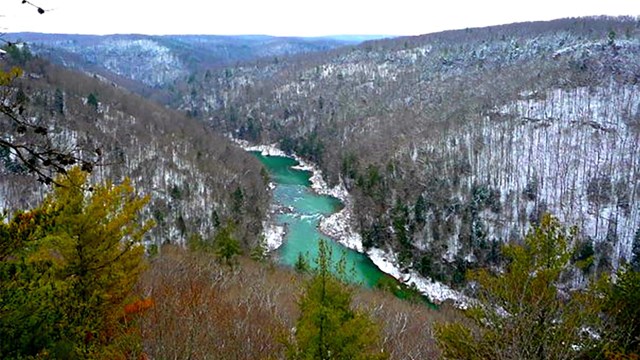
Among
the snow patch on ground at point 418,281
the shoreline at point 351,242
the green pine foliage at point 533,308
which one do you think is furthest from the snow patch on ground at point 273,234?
the green pine foliage at point 533,308

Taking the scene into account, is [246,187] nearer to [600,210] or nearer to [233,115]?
[600,210]

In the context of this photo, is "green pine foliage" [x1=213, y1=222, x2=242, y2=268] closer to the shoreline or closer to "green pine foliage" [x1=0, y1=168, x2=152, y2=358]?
"green pine foliage" [x1=0, y1=168, x2=152, y2=358]

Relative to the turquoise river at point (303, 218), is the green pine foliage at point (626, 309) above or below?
above

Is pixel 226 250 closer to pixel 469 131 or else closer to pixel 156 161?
pixel 156 161

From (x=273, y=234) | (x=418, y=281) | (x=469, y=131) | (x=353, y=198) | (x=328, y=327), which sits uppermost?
(x=328, y=327)

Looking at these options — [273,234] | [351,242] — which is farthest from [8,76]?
[351,242]

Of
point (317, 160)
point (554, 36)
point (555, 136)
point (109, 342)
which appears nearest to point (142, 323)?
point (109, 342)

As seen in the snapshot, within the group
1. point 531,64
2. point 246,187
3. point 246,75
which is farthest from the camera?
point 246,75

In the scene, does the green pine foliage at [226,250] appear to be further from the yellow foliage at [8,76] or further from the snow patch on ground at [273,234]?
the yellow foliage at [8,76]
